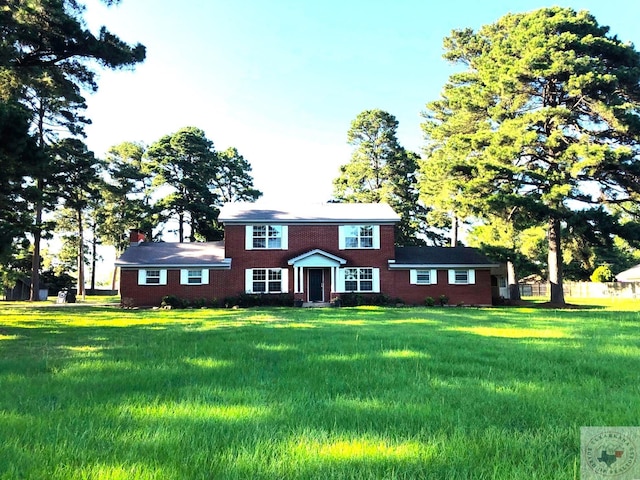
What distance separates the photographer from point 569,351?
731 cm

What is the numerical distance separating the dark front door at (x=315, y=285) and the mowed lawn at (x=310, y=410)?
18710mm

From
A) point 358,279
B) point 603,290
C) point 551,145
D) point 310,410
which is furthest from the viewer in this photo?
point 603,290

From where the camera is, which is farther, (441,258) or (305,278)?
(441,258)

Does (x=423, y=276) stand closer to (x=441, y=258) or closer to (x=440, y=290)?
(x=440, y=290)

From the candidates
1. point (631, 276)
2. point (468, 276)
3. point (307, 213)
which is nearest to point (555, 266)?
point (468, 276)

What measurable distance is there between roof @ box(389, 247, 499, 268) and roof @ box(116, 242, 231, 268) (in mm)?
10488

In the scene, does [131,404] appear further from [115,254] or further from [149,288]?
[115,254]

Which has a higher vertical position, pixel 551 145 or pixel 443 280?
pixel 551 145

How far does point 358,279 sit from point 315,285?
257cm

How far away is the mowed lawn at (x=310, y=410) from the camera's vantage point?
2.81 metres

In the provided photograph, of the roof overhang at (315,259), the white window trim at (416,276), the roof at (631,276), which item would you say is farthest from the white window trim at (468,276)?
the roof at (631,276)

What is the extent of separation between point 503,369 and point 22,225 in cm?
1560

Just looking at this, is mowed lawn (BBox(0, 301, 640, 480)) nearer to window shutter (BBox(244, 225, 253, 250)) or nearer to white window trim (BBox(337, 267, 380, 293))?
white window trim (BBox(337, 267, 380, 293))

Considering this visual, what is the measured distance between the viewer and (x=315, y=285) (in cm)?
2664
